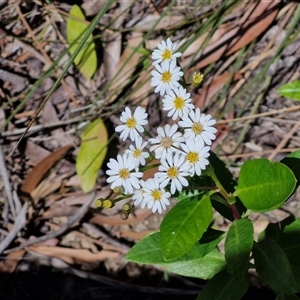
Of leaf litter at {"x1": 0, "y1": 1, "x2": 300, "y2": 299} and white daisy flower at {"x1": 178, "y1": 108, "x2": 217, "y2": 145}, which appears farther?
leaf litter at {"x1": 0, "y1": 1, "x2": 300, "y2": 299}

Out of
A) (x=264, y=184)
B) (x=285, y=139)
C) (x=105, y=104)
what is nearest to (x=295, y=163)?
(x=264, y=184)

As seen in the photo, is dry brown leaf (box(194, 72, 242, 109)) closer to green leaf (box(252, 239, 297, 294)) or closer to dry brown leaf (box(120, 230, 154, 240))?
→ dry brown leaf (box(120, 230, 154, 240))

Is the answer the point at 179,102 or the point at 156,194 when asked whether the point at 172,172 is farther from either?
the point at 179,102

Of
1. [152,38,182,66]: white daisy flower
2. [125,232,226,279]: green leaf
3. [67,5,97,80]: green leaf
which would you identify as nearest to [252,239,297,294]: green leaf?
[125,232,226,279]: green leaf

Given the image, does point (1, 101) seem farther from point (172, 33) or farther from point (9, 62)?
point (172, 33)

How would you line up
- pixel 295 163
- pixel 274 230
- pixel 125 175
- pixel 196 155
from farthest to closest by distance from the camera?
pixel 274 230, pixel 295 163, pixel 125 175, pixel 196 155

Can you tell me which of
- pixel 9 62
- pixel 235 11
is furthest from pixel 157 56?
pixel 9 62

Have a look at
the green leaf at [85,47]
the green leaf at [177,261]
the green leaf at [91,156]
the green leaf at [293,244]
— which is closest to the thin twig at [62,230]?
the green leaf at [91,156]
